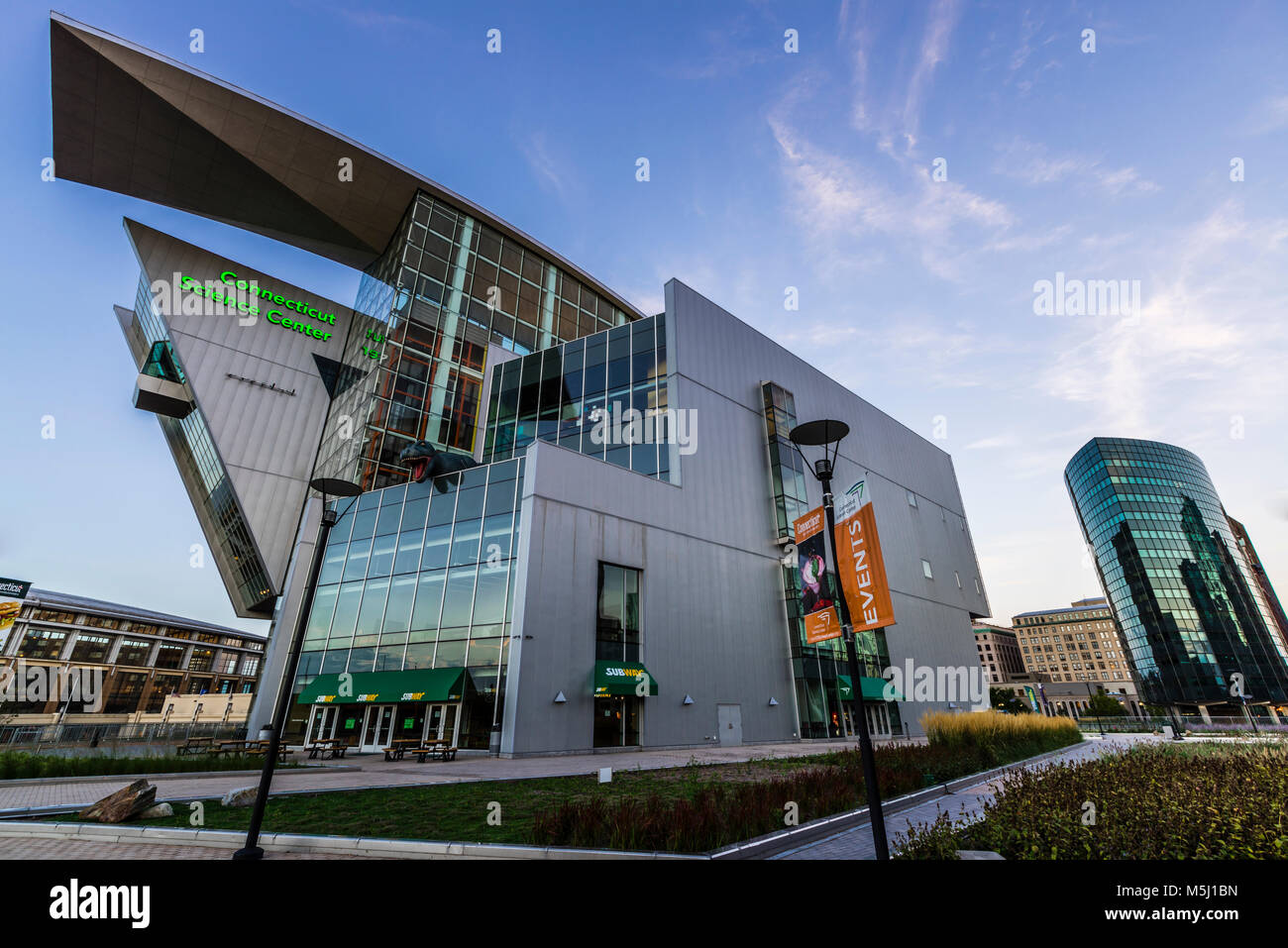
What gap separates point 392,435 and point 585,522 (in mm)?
19482

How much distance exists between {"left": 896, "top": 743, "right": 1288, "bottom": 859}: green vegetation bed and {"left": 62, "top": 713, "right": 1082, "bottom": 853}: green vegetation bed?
226cm

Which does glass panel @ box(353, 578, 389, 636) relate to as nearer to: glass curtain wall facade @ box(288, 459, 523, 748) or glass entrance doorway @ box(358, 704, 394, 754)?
glass curtain wall facade @ box(288, 459, 523, 748)

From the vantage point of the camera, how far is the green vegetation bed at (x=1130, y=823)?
5859 millimetres

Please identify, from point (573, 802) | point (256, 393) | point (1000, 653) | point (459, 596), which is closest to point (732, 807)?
point (573, 802)

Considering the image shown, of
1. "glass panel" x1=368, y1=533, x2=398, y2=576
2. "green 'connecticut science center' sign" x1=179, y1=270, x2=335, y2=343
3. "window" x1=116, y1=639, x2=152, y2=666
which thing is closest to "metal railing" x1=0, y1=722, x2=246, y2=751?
"glass panel" x1=368, y1=533, x2=398, y2=576

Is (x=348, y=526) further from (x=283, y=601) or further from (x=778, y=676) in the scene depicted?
(x=778, y=676)

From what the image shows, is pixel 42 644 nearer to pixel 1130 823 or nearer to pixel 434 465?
pixel 434 465

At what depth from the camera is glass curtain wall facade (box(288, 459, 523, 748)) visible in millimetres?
24125

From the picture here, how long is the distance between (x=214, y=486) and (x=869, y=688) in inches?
2058

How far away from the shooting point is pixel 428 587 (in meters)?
27.1

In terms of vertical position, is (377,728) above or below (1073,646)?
below
